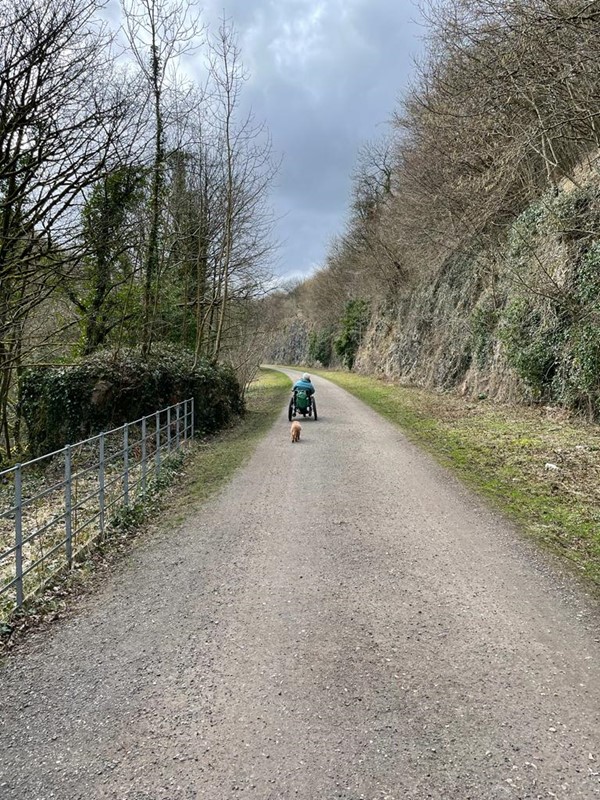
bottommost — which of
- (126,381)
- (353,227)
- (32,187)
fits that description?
(126,381)

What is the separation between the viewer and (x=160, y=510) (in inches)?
278

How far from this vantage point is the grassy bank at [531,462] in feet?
18.9

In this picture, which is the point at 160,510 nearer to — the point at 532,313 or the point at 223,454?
the point at 223,454

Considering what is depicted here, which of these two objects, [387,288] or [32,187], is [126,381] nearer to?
[32,187]

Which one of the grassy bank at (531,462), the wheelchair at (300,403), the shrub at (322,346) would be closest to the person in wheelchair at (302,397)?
the wheelchair at (300,403)

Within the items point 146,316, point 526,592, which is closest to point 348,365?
point 146,316

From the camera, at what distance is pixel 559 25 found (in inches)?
272

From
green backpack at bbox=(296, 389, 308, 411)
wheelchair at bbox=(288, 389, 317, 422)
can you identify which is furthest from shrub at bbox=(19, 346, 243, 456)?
green backpack at bbox=(296, 389, 308, 411)

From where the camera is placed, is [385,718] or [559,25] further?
[559,25]

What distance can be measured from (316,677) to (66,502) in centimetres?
325

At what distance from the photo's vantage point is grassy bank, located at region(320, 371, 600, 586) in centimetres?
575

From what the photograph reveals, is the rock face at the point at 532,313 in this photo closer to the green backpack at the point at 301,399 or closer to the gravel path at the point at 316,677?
the green backpack at the point at 301,399

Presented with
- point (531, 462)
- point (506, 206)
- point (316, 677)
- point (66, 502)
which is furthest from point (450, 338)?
point (316, 677)

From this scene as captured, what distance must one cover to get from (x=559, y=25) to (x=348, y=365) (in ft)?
127
